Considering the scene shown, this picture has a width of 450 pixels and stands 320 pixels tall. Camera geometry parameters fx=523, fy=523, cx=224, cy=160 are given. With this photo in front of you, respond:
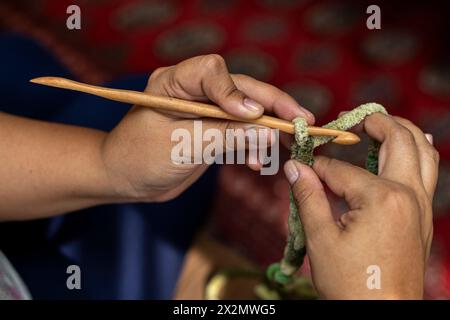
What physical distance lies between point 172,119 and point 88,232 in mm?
325

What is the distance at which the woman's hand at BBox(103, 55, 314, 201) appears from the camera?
1.90 feet

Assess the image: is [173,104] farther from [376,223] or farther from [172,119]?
[376,223]

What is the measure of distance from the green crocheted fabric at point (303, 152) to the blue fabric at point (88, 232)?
32 cm

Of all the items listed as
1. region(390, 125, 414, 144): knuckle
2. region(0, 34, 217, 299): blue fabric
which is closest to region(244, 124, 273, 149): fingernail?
region(390, 125, 414, 144): knuckle

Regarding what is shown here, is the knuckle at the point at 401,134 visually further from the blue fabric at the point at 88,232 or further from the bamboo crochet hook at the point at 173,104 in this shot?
the blue fabric at the point at 88,232

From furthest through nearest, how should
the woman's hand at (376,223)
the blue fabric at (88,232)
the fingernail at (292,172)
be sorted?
the blue fabric at (88,232) → the fingernail at (292,172) → the woman's hand at (376,223)

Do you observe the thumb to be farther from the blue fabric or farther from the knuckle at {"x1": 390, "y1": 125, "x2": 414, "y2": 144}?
the blue fabric

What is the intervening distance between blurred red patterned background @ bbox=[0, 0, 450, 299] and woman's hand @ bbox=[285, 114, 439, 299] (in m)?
0.72

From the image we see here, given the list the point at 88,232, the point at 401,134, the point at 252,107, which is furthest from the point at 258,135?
the point at 88,232

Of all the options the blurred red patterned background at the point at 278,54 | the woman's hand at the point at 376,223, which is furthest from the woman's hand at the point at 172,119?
the blurred red patterned background at the point at 278,54

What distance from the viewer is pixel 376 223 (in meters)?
0.47

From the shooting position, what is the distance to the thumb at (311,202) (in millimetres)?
493

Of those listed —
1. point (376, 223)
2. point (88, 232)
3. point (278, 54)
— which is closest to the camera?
point (376, 223)
